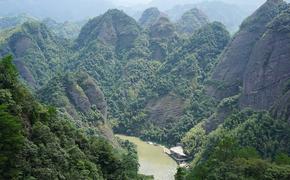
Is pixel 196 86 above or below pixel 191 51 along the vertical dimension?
below

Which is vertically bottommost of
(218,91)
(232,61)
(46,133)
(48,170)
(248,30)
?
(48,170)

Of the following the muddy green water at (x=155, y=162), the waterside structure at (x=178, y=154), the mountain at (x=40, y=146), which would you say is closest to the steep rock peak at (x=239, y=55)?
the waterside structure at (x=178, y=154)

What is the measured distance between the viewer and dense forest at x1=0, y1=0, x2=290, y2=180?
4181 centimetres

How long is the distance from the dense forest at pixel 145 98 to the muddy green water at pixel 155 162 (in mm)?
2921

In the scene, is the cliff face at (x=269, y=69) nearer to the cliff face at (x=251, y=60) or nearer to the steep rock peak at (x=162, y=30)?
the cliff face at (x=251, y=60)

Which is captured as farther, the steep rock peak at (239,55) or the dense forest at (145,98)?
the steep rock peak at (239,55)

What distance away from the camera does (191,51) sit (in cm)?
12294

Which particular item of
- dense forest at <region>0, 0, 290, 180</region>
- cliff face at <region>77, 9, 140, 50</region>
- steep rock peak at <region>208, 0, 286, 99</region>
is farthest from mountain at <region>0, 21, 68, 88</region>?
steep rock peak at <region>208, 0, 286, 99</region>

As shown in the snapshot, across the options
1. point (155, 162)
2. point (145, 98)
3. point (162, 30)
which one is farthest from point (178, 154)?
point (162, 30)

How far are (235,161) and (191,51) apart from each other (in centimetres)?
7660

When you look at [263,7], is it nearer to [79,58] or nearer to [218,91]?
[218,91]

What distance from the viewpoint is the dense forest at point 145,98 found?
137ft

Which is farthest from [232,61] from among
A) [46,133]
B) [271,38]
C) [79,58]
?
[46,133]

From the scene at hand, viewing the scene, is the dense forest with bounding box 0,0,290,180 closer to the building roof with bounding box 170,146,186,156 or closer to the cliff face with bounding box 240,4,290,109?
the cliff face with bounding box 240,4,290,109
